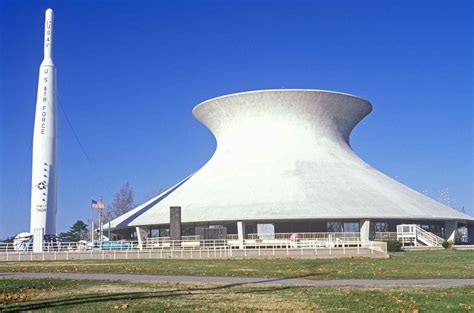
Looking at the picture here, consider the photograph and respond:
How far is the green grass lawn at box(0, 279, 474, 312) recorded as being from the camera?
11.7 meters

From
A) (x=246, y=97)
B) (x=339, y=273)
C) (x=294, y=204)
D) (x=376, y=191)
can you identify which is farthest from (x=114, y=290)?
(x=246, y=97)

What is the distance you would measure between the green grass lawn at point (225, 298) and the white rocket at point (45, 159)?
104 feet

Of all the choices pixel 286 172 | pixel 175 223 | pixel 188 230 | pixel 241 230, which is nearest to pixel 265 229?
pixel 241 230

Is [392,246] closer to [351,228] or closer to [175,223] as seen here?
[351,228]

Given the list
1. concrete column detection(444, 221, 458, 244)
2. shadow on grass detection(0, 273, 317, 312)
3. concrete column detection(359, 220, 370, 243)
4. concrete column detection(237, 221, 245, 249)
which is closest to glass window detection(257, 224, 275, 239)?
concrete column detection(237, 221, 245, 249)

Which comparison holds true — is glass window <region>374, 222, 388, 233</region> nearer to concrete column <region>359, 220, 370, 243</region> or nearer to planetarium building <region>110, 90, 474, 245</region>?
planetarium building <region>110, 90, 474, 245</region>

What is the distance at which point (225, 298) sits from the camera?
13070 millimetres

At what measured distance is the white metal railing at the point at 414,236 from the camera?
46188 millimetres

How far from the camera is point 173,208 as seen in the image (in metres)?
41.0

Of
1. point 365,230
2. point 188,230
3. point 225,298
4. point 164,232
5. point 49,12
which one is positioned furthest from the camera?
point 49,12

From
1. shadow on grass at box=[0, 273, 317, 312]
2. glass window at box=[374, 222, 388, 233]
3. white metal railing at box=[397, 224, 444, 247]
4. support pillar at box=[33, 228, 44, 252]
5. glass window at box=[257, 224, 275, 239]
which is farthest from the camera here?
glass window at box=[374, 222, 388, 233]

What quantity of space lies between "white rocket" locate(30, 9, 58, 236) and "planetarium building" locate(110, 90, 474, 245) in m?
6.45

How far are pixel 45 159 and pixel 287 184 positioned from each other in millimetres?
18706

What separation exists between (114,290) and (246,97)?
40448mm
